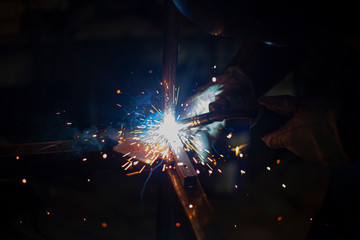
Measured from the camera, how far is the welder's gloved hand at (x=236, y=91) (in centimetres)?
236

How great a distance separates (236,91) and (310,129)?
957 mm

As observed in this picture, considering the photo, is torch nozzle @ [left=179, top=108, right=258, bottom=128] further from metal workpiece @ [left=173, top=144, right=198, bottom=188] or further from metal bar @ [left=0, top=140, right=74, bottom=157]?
metal bar @ [left=0, top=140, right=74, bottom=157]

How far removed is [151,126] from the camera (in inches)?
85.0

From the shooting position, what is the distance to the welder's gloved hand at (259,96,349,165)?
4.81 ft

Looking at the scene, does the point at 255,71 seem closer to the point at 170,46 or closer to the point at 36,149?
the point at 170,46

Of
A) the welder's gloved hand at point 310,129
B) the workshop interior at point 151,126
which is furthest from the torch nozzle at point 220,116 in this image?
the welder's gloved hand at point 310,129

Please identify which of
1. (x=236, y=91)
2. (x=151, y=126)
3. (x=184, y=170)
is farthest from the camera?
(x=236, y=91)

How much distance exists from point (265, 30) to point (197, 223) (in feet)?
3.22

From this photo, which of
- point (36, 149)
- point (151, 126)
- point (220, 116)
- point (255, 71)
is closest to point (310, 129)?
point (220, 116)

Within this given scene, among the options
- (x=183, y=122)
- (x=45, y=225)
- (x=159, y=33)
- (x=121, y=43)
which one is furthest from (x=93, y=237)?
(x=159, y=33)

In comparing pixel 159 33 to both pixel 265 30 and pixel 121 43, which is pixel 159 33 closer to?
pixel 121 43

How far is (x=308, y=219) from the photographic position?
9.29 ft

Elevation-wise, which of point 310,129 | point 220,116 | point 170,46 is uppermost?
point 170,46

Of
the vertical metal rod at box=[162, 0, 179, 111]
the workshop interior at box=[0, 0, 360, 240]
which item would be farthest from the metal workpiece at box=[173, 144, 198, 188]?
the vertical metal rod at box=[162, 0, 179, 111]
